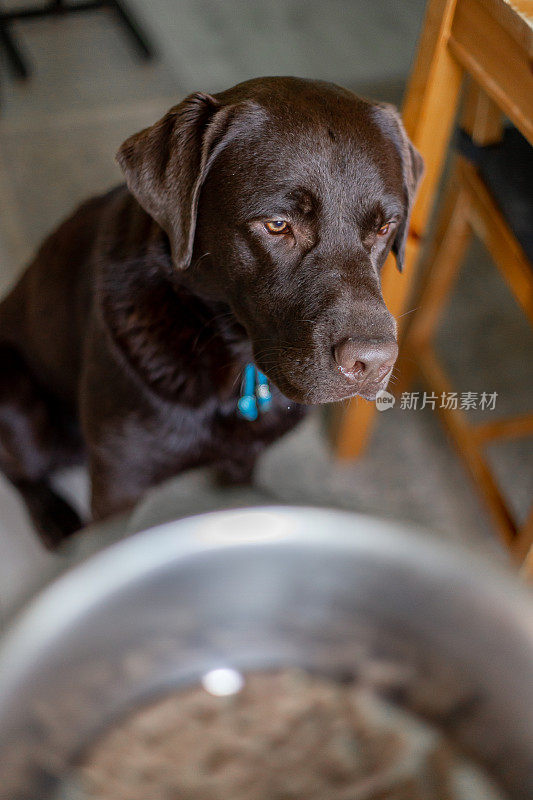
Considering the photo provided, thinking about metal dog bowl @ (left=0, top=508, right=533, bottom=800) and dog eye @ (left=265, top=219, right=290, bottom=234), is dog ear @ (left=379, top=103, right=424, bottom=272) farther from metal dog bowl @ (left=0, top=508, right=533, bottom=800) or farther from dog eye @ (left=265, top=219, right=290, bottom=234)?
metal dog bowl @ (left=0, top=508, right=533, bottom=800)

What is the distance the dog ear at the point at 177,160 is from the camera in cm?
81

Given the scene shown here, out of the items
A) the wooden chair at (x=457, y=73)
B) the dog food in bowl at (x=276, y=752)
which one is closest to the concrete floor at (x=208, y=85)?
the wooden chair at (x=457, y=73)

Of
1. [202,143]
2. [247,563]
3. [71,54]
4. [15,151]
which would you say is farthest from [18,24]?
[247,563]

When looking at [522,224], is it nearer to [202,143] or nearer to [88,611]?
[202,143]

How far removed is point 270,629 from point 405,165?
68cm

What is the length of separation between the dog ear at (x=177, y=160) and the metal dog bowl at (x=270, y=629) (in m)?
0.39

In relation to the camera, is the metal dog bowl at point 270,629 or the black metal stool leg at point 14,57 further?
the black metal stool leg at point 14,57

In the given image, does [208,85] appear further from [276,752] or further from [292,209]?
[276,752]

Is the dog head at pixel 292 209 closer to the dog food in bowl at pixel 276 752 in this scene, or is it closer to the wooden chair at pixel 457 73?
the wooden chair at pixel 457 73

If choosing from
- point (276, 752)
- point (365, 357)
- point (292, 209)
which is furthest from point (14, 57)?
point (276, 752)

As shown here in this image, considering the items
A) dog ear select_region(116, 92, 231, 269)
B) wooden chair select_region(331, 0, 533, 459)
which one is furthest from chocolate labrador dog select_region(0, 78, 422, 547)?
wooden chair select_region(331, 0, 533, 459)

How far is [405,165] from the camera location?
2.95 ft

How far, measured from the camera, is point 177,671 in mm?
1064

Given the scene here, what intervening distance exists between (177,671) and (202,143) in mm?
723
